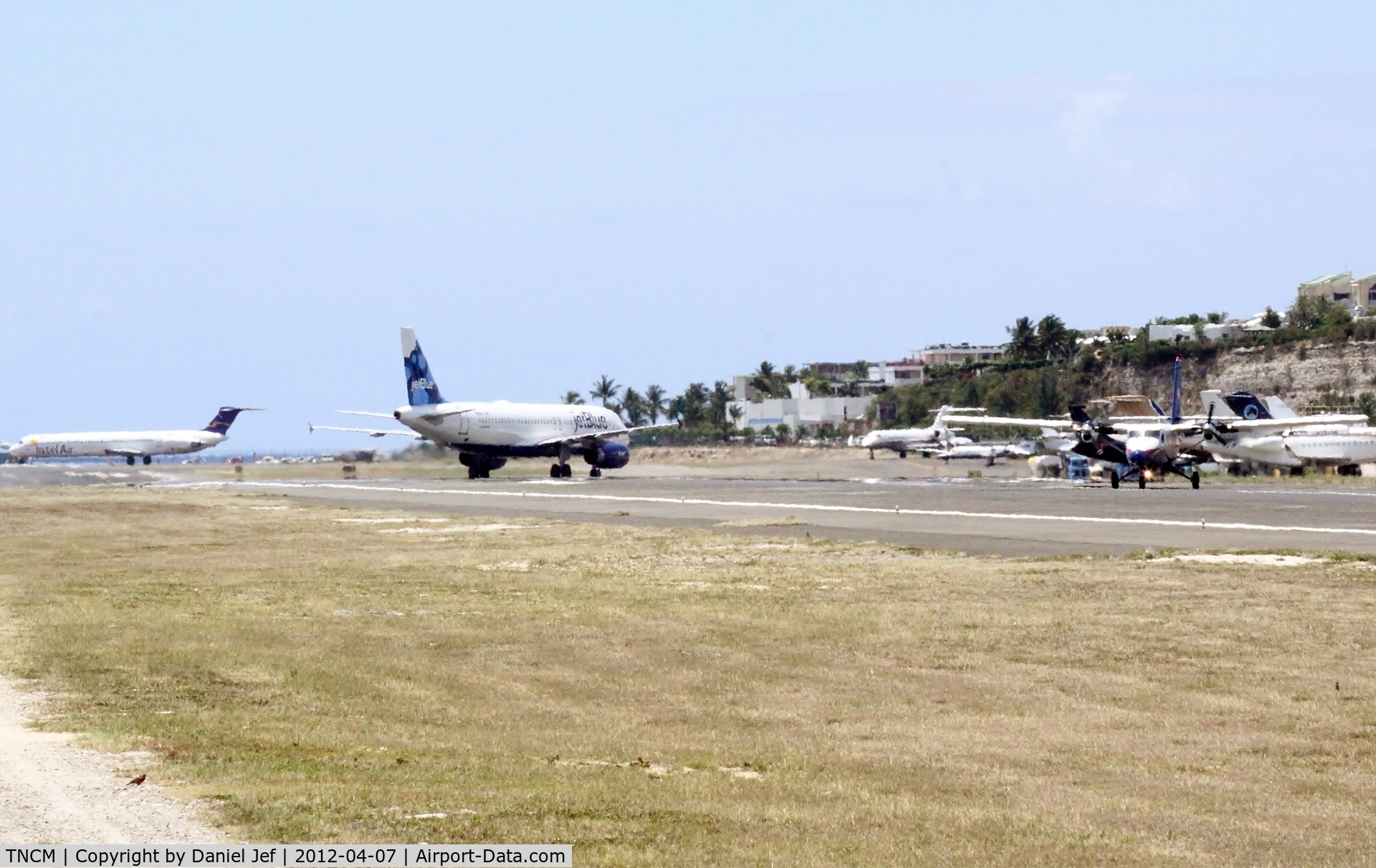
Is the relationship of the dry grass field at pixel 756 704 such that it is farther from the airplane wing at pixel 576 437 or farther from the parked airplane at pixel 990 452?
the parked airplane at pixel 990 452

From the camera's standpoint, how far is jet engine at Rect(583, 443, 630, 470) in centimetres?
8438

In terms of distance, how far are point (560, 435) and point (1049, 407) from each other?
79070mm

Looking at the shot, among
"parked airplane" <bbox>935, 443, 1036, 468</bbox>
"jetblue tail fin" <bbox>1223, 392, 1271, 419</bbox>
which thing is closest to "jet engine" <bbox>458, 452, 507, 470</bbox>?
"parked airplane" <bbox>935, 443, 1036, 468</bbox>

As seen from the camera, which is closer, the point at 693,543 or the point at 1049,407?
the point at 693,543

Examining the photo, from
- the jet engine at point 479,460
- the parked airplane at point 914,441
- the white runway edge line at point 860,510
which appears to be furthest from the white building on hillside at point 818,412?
the white runway edge line at point 860,510

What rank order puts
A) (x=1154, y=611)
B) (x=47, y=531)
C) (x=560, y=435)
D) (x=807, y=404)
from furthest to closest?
1. (x=807, y=404)
2. (x=560, y=435)
3. (x=47, y=531)
4. (x=1154, y=611)

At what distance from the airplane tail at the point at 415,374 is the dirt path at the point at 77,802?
6935 cm

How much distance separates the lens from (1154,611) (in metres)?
19.4

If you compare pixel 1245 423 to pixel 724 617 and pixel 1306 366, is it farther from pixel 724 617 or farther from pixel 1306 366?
pixel 1306 366

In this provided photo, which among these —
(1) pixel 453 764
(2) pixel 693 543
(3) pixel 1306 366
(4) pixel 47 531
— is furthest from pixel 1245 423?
(3) pixel 1306 366

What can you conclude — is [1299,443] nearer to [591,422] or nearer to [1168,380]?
[591,422]

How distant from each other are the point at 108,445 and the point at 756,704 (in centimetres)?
12043
